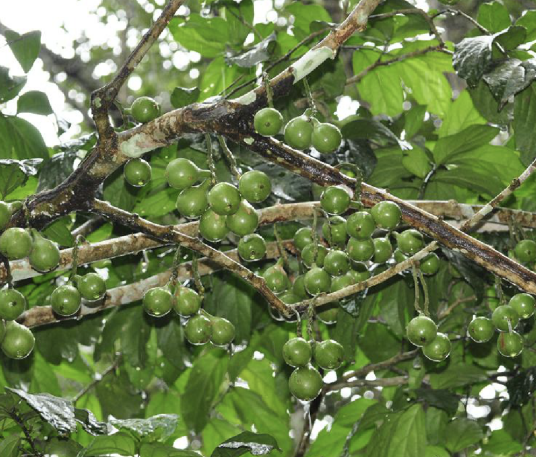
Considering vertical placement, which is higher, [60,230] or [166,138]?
[166,138]

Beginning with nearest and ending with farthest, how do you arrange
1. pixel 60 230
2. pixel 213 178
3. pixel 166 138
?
pixel 166 138
pixel 213 178
pixel 60 230

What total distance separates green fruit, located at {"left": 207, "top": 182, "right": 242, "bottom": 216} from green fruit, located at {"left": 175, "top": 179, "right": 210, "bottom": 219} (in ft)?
0.16

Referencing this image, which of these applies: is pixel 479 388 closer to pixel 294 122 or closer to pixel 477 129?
pixel 477 129

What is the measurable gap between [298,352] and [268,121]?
63cm

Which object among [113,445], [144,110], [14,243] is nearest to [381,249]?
[144,110]

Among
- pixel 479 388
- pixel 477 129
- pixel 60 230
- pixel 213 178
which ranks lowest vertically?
pixel 479 388

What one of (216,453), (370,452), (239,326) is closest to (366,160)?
(239,326)

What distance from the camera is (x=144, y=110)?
6.45ft

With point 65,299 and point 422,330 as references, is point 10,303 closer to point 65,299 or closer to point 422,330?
point 65,299

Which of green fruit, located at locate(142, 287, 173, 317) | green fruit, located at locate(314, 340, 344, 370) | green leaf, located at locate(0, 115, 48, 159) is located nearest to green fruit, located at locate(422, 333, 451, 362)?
green fruit, located at locate(314, 340, 344, 370)

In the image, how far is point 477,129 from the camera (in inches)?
108

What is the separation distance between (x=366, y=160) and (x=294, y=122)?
905 millimetres

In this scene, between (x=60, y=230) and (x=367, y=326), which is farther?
(x=367, y=326)

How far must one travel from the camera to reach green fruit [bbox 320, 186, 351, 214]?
2.00 m
